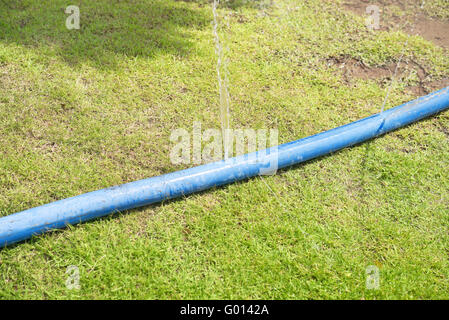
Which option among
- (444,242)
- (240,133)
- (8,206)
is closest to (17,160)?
(8,206)

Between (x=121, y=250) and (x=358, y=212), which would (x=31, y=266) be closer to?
(x=121, y=250)

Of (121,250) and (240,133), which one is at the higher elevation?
(240,133)

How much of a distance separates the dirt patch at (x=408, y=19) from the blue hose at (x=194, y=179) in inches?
67.7

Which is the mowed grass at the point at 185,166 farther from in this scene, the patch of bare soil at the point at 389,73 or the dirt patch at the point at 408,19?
the dirt patch at the point at 408,19

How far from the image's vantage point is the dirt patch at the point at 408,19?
15.3 feet

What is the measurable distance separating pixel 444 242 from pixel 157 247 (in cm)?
208

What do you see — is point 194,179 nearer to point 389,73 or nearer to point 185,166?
point 185,166

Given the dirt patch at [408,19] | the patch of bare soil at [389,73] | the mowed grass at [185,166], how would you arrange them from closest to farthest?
the mowed grass at [185,166] < the patch of bare soil at [389,73] < the dirt patch at [408,19]

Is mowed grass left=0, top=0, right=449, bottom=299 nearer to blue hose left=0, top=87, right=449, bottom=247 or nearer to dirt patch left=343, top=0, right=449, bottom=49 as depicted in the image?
blue hose left=0, top=87, right=449, bottom=247

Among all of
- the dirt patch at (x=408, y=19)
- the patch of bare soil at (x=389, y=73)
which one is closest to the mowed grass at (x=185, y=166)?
the patch of bare soil at (x=389, y=73)

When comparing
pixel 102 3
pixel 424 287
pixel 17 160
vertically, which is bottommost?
pixel 424 287

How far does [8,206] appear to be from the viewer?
2674 mm

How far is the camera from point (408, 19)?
4.90 meters

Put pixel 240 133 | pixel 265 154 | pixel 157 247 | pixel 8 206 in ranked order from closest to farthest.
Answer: pixel 157 247 → pixel 8 206 → pixel 265 154 → pixel 240 133
